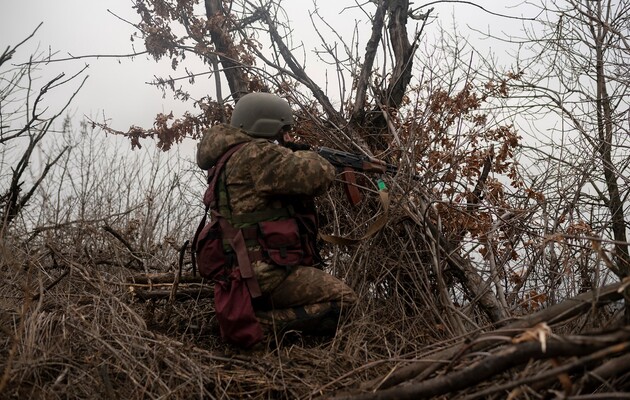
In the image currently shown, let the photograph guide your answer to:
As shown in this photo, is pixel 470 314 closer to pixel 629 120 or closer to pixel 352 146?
pixel 352 146

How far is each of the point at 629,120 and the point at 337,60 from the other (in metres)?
2.71

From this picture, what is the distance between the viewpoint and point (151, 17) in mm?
8789

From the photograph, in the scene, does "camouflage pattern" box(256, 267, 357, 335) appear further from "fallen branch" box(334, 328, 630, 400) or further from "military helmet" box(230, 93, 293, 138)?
"fallen branch" box(334, 328, 630, 400)

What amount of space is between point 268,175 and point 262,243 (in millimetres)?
385

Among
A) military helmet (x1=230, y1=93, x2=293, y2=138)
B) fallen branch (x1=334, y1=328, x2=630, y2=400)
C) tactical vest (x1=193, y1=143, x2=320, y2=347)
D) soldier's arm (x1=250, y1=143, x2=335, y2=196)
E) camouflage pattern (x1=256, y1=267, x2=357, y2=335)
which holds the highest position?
military helmet (x1=230, y1=93, x2=293, y2=138)

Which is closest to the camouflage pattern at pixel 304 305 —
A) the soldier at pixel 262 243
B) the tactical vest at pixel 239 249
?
the soldier at pixel 262 243

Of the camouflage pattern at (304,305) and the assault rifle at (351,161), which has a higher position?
the assault rifle at (351,161)

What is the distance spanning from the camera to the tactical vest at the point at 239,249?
10.6 ft

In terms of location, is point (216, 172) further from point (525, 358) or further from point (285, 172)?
point (525, 358)

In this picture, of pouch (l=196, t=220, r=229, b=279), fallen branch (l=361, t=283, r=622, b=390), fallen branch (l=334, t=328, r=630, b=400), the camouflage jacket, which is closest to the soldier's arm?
the camouflage jacket

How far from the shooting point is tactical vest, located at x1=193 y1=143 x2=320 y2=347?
3221 millimetres

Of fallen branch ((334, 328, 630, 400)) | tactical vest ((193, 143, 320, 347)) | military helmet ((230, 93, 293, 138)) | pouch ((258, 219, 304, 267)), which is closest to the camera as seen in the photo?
fallen branch ((334, 328, 630, 400))

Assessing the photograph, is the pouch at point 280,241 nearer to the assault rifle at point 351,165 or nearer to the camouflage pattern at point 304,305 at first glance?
the camouflage pattern at point 304,305

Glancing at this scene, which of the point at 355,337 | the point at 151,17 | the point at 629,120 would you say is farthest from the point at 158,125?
the point at 629,120
